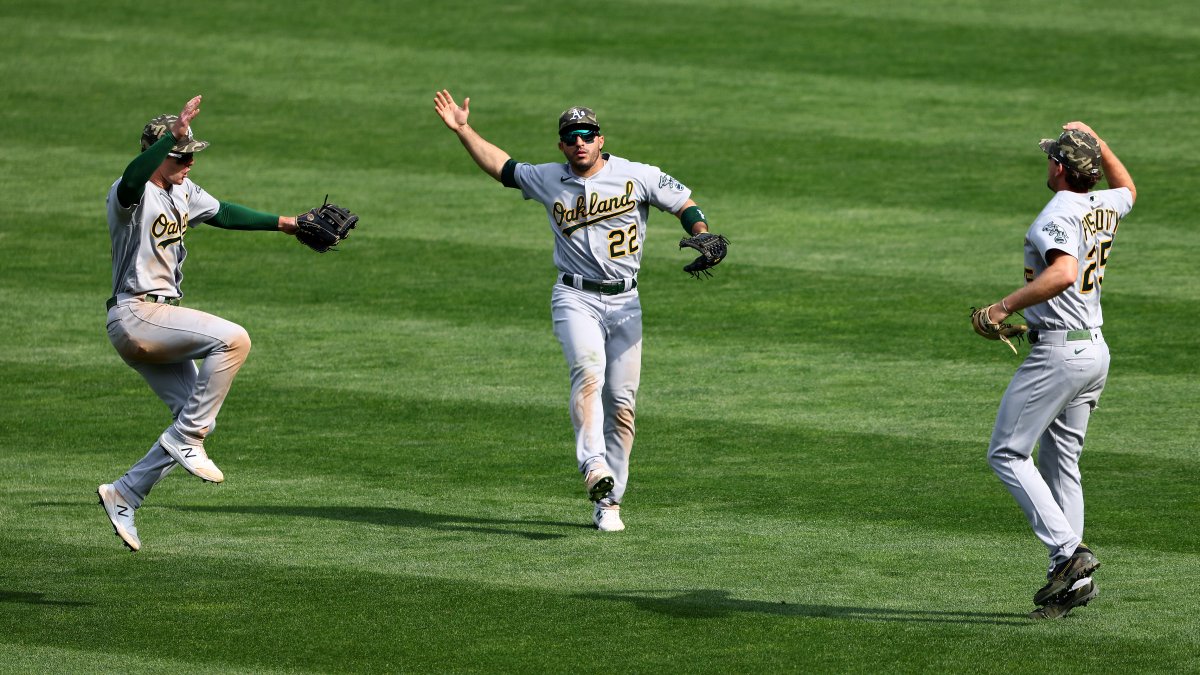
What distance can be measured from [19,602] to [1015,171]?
35.6ft

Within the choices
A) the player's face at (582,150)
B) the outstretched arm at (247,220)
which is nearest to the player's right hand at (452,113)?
the player's face at (582,150)

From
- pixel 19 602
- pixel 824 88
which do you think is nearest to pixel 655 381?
pixel 19 602

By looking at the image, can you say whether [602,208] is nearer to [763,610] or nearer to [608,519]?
[608,519]

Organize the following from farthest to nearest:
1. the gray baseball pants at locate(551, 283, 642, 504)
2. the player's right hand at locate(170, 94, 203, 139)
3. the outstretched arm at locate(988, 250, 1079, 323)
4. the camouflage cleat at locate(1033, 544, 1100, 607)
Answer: the gray baseball pants at locate(551, 283, 642, 504) < the player's right hand at locate(170, 94, 203, 139) < the camouflage cleat at locate(1033, 544, 1100, 607) < the outstretched arm at locate(988, 250, 1079, 323)

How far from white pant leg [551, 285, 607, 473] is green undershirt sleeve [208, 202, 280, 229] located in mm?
1479

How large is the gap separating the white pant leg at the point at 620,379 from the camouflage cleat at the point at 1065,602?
8.01 ft

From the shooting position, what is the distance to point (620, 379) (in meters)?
8.73

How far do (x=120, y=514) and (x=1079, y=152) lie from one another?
4617mm

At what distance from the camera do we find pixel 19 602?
740cm

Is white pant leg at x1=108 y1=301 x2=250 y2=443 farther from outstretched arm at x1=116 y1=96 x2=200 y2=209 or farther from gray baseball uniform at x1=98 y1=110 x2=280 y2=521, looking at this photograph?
outstretched arm at x1=116 y1=96 x2=200 y2=209

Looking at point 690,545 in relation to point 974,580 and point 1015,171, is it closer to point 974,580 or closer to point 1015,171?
point 974,580

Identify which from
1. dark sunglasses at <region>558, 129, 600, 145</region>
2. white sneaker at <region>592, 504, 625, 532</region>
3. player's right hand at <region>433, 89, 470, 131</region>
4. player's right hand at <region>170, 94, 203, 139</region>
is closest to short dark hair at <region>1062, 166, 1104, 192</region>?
dark sunglasses at <region>558, 129, 600, 145</region>

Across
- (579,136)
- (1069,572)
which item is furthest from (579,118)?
(1069,572)

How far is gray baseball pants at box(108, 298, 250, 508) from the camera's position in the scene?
26.0ft
